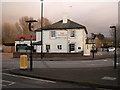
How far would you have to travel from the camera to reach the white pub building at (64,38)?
37.5m

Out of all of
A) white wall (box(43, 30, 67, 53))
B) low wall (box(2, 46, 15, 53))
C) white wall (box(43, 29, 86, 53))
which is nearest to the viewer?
white wall (box(43, 29, 86, 53))

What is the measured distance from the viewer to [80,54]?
1238 inches

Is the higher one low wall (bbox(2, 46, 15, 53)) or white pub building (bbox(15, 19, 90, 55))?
white pub building (bbox(15, 19, 90, 55))

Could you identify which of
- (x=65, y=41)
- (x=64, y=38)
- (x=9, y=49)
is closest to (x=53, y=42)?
(x=64, y=38)

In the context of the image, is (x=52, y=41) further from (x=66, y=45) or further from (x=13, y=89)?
(x=13, y=89)

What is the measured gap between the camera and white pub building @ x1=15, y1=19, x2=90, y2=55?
123 ft

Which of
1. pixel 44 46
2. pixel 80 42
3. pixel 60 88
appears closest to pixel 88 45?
pixel 80 42

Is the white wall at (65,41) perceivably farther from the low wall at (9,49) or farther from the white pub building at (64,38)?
the low wall at (9,49)

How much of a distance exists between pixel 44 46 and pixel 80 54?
1070 centimetres

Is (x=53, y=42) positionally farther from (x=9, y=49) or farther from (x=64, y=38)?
(x=9, y=49)

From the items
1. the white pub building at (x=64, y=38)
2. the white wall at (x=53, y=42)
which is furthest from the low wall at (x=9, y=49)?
the white wall at (x=53, y=42)

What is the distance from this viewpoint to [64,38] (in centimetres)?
3822

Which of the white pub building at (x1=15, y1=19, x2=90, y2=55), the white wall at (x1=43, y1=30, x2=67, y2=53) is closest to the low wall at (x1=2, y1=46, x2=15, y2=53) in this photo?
the white pub building at (x1=15, y1=19, x2=90, y2=55)

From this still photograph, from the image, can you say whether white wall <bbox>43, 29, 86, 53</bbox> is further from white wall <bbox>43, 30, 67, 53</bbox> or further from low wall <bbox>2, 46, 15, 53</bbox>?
low wall <bbox>2, 46, 15, 53</bbox>
